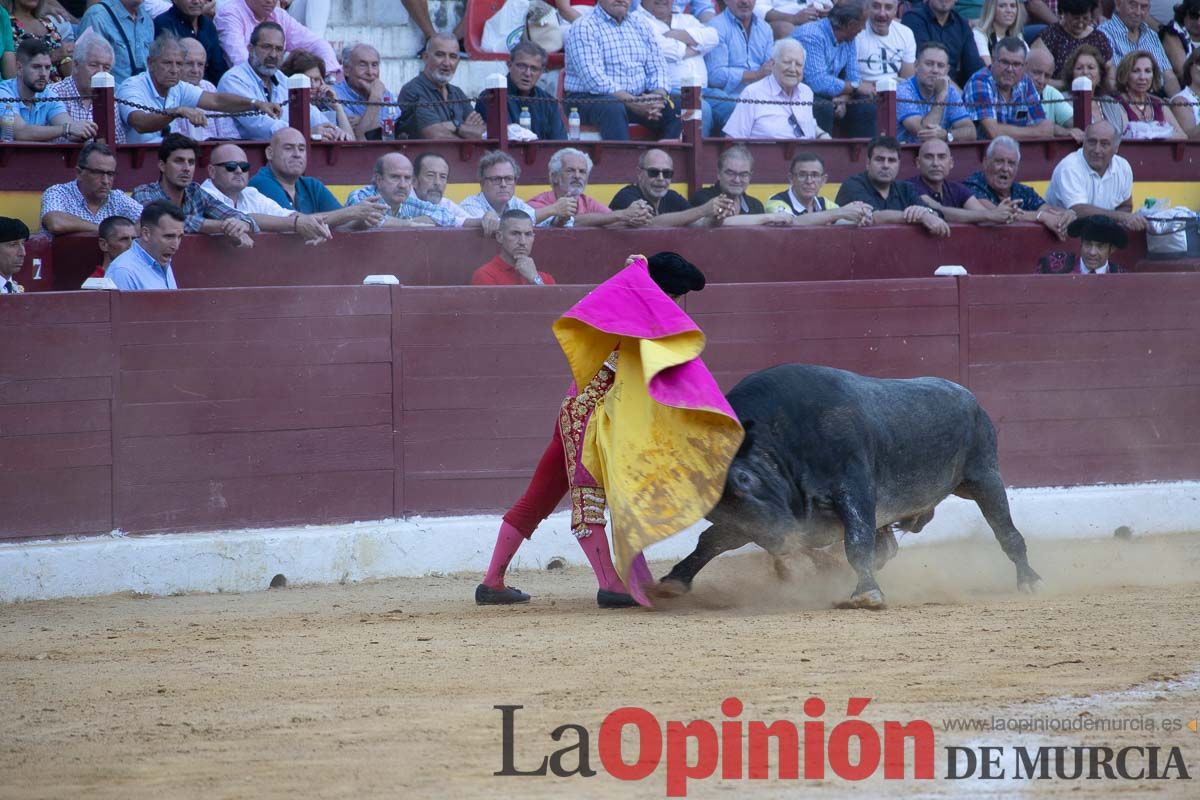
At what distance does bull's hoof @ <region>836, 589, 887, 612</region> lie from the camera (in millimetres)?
6230

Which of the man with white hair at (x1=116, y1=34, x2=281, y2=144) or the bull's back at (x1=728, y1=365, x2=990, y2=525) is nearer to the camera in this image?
the bull's back at (x1=728, y1=365, x2=990, y2=525)

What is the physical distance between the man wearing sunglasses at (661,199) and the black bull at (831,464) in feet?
9.08

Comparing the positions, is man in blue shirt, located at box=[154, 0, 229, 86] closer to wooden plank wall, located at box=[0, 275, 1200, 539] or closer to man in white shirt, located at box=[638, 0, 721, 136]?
wooden plank wall, located at box=[0, 275, 1200, 539]

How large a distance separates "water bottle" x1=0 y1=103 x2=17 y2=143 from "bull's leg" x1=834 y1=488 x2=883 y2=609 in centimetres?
483

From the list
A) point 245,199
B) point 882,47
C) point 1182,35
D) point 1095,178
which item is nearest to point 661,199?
point 245,199

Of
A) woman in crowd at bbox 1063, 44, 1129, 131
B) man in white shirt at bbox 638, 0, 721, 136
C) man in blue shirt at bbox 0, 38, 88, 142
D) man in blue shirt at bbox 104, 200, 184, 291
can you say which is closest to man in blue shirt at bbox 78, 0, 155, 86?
man in blue shirt at bbox 0, 38, 88, 142

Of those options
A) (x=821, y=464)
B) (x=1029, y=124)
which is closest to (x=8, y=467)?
(x=821, y=464)

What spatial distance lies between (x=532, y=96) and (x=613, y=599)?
179 inches

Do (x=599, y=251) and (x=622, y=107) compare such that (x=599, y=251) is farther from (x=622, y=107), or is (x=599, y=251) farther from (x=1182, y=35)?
(x=1182, y=35)

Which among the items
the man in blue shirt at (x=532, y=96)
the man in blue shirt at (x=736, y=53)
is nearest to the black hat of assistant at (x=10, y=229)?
the man in blue shirt at (x=532, y=96)

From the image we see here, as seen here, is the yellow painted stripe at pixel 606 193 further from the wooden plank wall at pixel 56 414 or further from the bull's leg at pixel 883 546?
the bull's leg at pixel 883 546

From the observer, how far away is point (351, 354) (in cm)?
793

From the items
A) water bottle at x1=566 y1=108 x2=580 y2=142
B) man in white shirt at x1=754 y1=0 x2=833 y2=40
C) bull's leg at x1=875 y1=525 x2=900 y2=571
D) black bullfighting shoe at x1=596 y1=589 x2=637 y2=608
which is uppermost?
man in white shirt at x1=754 y1=0 x2=833 y2=40

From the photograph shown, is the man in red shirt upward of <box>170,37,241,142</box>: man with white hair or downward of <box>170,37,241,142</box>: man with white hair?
downward
